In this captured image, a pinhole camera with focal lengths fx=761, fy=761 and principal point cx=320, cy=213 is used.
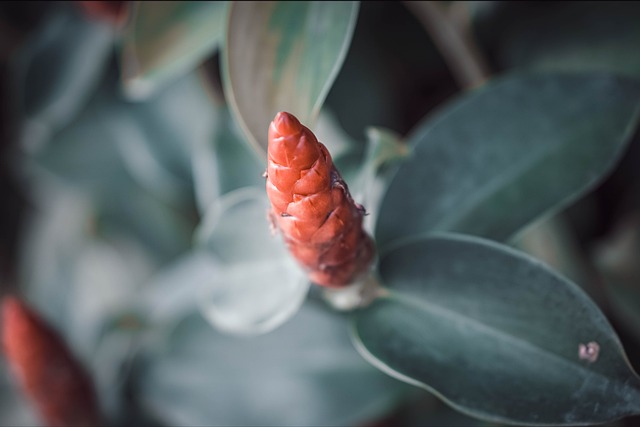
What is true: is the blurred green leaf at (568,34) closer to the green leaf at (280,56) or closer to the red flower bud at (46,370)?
the green leaf at (280,56)

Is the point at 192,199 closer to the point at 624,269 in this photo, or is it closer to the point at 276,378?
the point at 276,378

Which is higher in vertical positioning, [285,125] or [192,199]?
[285,125]

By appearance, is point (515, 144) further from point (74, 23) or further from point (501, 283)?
point (74, 23)

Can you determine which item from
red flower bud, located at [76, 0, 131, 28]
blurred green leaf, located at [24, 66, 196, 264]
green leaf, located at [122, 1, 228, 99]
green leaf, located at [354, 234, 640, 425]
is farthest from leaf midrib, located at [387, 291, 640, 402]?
blurred green leaf, located at [24, 66, 196, 264]

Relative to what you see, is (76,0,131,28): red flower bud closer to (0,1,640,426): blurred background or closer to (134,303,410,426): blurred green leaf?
(0,1,640,426): blurred background

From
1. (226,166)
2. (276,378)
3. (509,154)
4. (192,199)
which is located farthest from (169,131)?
(509,154)

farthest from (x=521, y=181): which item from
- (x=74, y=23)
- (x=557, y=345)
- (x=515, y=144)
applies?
(x=74, y=23)
